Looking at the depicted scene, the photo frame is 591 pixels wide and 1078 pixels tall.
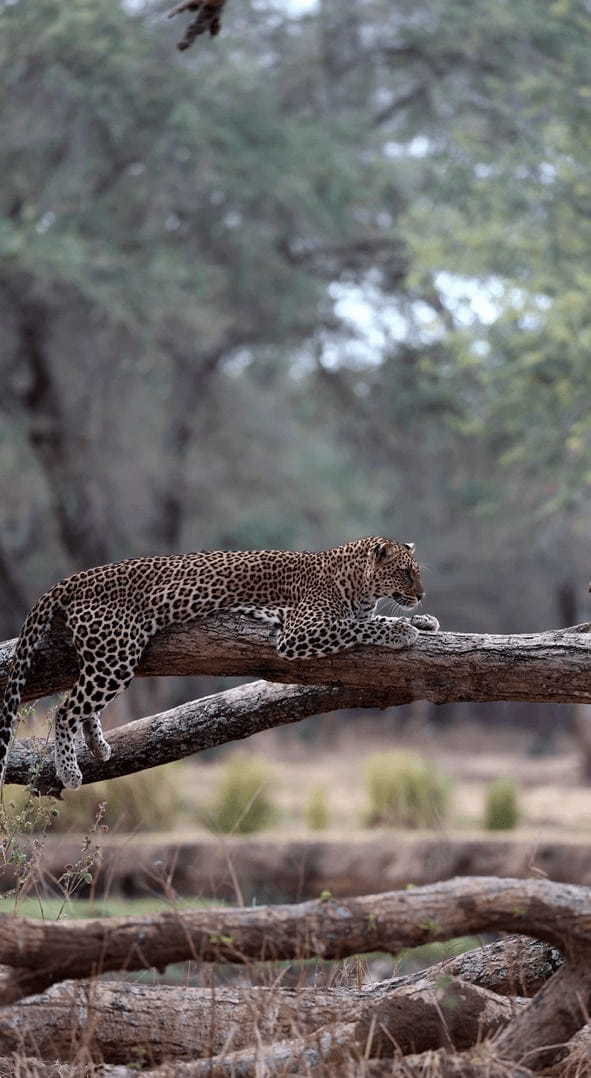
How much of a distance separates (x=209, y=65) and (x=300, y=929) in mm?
16946

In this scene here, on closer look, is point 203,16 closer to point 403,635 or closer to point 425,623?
point 425,623

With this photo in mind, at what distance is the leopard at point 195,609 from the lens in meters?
6.08

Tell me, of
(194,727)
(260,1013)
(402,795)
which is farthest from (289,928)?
(402,795)

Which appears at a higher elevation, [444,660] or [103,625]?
[103,625]

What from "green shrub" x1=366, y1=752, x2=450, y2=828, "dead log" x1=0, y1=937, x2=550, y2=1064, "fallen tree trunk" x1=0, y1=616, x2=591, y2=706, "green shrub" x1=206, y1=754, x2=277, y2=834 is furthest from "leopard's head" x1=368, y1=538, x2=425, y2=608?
"green shrub" x1=366, y1=752, x2=450, y2=828

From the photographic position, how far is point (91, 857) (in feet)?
19.6

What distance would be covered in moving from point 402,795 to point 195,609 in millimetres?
10524

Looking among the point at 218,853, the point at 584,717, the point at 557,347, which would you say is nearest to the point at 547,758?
the point at 584,717

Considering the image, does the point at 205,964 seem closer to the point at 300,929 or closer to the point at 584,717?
the point at 300,929

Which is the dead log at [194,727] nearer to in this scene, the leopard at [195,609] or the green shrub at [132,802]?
the leopard at [195,609]

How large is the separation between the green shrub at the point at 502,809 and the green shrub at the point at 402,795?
52 cm

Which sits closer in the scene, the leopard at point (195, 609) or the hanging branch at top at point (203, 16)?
the leopard at point (195, 609)

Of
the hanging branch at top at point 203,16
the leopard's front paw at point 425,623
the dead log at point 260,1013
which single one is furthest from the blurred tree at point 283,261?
the dead log at point 260,1013

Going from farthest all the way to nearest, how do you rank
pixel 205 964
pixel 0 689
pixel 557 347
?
pixel 557 347
pixel 0 689
pixel 205 964
